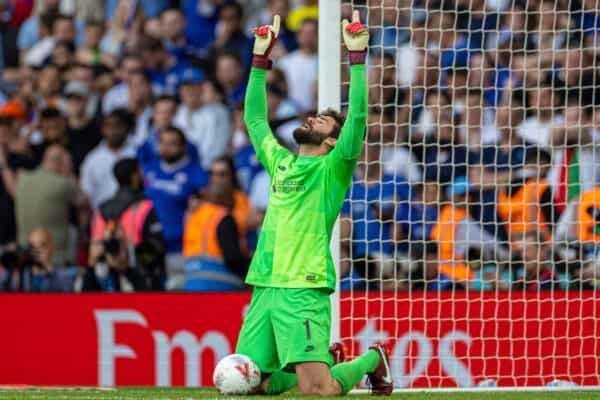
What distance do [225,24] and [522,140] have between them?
4.64 m

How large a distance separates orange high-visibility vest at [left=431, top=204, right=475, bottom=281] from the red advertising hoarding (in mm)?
200

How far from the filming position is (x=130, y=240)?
11.7 metres

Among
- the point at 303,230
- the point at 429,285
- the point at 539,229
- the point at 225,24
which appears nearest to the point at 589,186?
the point at 539,229

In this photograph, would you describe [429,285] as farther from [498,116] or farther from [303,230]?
[303,230]

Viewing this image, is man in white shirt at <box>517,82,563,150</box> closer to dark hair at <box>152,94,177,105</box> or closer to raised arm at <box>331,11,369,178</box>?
raised arm at <box>331,11,369,178</box>

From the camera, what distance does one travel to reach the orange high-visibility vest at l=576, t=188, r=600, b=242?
9.85 meters

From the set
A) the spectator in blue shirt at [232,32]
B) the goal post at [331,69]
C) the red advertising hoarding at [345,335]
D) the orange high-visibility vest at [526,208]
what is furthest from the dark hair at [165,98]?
the goal post at [331,69]

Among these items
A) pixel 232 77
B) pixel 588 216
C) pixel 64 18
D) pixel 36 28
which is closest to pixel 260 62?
pixel 588 216

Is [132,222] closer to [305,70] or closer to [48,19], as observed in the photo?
[305,70]

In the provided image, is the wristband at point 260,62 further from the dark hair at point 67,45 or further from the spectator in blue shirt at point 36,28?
the spectator in blue shirt at point 36,28

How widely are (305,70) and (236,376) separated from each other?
251 inches

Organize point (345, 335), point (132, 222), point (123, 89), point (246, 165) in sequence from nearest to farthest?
point (345, 335), point (132, 222), point (246, 165), point (123, 89)

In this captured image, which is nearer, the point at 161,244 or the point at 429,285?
the point at 429,285

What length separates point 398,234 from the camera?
10.3 m
